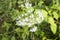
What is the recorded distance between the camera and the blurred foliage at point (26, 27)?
1.62m

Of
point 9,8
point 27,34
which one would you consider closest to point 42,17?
point 27,34

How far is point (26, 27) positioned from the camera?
1.63 m

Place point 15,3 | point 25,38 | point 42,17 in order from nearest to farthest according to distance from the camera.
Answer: point 42,17 → point 25,38 → point 15,3

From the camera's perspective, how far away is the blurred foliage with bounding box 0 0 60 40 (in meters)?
1.62

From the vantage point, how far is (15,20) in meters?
1.78

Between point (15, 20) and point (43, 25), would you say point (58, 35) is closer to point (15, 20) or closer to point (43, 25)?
point (43, 25)

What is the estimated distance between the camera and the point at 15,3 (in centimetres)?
187

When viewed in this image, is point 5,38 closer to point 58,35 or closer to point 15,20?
point 15,20

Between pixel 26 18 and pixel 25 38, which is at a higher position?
pixel 26 18

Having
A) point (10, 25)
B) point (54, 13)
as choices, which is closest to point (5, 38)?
point (10, 25)

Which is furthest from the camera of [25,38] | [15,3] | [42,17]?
[15,3]

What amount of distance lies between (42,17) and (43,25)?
16 cm

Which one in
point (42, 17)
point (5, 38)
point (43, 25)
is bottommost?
point (5, 38)

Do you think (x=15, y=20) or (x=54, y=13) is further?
(x=15, y=20)
